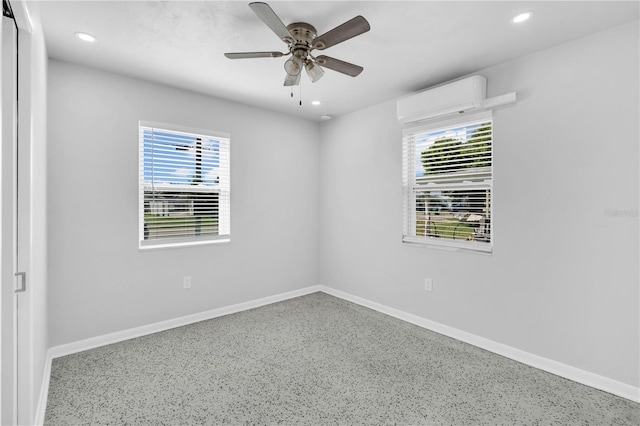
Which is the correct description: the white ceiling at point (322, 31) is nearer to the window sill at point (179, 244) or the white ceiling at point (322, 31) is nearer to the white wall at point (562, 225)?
the white wall at point (562, 225)

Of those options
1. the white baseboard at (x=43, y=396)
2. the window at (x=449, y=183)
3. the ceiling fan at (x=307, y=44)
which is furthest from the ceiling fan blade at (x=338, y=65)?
the white baseboard at (x=43, y=396)

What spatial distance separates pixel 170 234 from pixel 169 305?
74 cm

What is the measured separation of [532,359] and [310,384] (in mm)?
1841

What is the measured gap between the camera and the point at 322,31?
235 centimetres

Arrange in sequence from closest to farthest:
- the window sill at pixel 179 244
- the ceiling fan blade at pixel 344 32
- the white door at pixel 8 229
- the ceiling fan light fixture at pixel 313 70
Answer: the white door at pixel 8 229
the ceiling fan blade at pixel 344 32
the ceiling fan light fixture at pixel 313 70
the window sill at pixel 179 244

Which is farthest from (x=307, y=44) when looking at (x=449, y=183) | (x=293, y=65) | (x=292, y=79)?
(x=449, y=183)

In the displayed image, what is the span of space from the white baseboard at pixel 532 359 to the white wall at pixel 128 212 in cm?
183

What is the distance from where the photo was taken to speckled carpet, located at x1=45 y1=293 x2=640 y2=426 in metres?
2.07

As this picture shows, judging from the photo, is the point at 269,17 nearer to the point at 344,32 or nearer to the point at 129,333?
the point at 344,32

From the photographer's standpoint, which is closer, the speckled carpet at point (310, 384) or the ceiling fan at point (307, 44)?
the ceiling fan at point (307, 44)

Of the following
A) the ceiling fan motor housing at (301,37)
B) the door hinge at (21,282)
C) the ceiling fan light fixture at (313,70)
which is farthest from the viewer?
the ceiling fan light fixture at (313,70)

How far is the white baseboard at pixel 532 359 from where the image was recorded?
2.29m

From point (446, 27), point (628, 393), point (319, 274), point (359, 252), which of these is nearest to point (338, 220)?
point (359, 252)

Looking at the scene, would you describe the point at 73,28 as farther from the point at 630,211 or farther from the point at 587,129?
the point at 630,211
